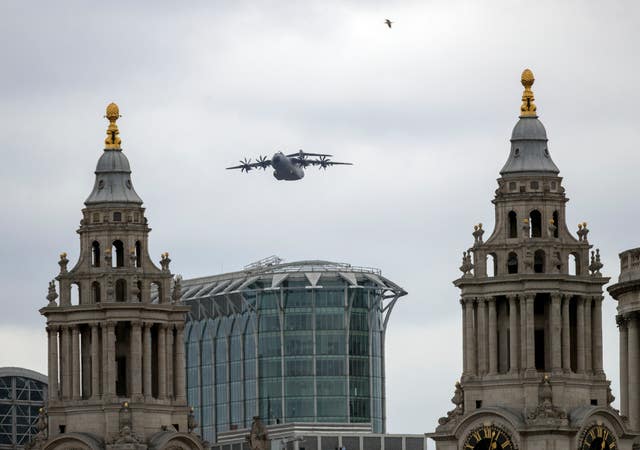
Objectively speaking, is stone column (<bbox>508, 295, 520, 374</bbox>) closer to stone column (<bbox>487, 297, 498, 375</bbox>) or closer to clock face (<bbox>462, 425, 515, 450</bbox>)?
stone column (<bbox>487, 297, 498, 375</bbox>)

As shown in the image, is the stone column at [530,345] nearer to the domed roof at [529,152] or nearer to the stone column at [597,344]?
the stone column at [597,344]

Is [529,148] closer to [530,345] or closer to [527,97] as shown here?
[527,97]

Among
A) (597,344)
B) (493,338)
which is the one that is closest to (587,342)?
(597,344)

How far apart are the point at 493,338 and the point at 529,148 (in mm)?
10148

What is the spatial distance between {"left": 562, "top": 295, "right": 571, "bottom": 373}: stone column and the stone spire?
22.8 feet

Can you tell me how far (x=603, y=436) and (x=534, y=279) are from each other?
Answer: 8.61 meters

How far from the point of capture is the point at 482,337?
193250 millimetres

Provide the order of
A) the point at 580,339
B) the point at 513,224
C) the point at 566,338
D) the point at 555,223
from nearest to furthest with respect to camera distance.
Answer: the point at 566,338, the point at 580,339, the point at 555,223, the point at 513,224

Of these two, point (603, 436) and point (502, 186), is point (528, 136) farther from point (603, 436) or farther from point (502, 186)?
point (603, 436)

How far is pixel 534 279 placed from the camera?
192125 millimetres

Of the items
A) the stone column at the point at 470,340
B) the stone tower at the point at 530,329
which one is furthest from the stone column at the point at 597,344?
the stone column at the point at 470,340

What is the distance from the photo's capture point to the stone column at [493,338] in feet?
633

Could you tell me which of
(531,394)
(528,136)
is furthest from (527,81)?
(531,394)

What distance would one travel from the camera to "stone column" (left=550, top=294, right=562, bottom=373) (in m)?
192
